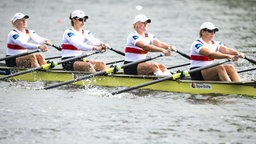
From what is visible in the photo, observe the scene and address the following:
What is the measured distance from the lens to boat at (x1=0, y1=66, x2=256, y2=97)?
14523mm

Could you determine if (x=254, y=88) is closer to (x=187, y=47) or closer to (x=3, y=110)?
(x=3, y=110)

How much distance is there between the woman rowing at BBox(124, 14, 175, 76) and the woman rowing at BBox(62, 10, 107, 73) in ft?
2.64

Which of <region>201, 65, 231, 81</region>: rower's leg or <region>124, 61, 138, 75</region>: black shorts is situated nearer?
<region>201, 65, 231, 81</region>: rower's leg

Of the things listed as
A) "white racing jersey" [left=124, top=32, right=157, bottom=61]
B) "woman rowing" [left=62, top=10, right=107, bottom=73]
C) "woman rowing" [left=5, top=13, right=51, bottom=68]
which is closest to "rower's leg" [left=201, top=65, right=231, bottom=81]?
"white racing jersey" [left=124, top=32, right=157, bottom=61]

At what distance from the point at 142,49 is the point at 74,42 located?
1753mm

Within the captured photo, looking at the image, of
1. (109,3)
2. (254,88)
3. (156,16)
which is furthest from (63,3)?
(254,88)

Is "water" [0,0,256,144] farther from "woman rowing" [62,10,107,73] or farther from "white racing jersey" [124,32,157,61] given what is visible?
"white racing jersey" [124,32,157,61]

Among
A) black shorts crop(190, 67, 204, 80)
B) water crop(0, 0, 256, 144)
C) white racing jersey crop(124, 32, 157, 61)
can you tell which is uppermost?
white racing jersey crop(124, 32, 157, 61)

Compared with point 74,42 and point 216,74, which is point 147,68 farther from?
point 74,42

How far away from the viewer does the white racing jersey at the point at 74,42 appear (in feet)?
54.5

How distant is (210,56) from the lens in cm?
1480

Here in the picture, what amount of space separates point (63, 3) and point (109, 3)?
285 centimetres

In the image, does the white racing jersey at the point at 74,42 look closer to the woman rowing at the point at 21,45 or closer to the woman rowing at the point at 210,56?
the woman rowing at the point at 21,45

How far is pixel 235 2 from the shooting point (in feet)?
138
